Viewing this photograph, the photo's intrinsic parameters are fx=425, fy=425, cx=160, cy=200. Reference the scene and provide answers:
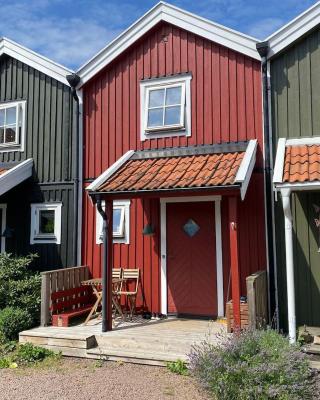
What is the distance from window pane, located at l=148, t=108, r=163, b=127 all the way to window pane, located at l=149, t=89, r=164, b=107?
0.45 feet

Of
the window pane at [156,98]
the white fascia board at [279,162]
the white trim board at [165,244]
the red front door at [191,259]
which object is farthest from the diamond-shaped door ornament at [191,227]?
the window pane at [156,98]

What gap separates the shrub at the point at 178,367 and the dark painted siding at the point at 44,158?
4.00m

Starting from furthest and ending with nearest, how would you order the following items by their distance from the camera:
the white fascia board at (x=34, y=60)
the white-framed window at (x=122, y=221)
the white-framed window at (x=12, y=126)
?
the white-framed window at (x=12, y=126), the white fascia board at (x=34, y=60), the white-framed window at (x=122, y=221)

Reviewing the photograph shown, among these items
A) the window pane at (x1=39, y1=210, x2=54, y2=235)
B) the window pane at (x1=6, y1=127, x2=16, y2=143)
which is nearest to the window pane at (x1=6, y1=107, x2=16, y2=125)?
the window pane at (x1=6, y1=127, x2=16, y2=143)

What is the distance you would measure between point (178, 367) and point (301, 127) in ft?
16.1

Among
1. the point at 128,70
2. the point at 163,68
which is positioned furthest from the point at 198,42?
the point at 128,70

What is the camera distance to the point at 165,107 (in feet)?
30.0

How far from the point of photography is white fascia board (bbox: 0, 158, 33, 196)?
9211 millimetres

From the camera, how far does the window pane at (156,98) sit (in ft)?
30.3

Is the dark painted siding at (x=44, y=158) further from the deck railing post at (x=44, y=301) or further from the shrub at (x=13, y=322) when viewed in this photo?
the shrub at (x=13, y=322)

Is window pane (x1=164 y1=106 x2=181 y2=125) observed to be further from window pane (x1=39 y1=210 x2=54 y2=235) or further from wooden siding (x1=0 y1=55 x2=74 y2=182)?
window pane (x1=39 y1=210 x2=54 y2=235)

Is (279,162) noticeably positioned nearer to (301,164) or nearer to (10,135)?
(301,164)

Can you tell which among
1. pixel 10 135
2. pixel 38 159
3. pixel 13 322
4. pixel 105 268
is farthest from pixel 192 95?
pixel 13 322

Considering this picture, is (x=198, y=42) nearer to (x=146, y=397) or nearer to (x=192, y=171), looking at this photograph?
(x=192, y=171)
